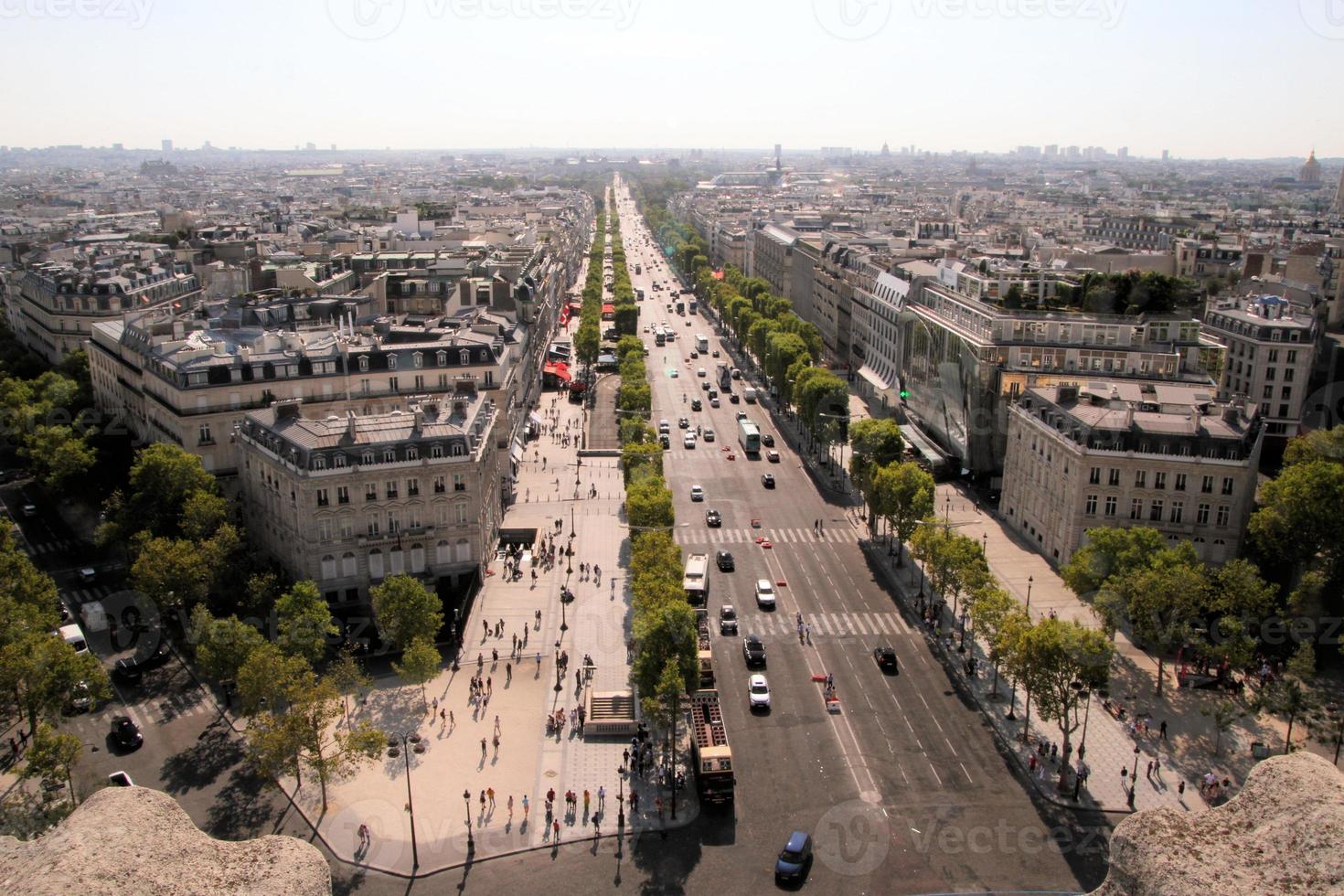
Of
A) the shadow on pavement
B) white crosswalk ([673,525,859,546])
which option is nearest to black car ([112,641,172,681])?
the shadow on pavement

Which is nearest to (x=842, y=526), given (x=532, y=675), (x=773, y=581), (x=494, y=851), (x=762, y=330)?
(x=773, y=581)

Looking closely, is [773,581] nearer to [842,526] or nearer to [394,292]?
[842,526]

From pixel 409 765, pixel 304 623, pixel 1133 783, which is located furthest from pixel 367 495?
pixel 1133 783

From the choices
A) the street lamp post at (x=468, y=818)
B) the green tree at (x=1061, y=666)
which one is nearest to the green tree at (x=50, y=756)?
the street lamp post at (x=468, y=818)

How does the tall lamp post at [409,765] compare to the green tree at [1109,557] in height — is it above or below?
below

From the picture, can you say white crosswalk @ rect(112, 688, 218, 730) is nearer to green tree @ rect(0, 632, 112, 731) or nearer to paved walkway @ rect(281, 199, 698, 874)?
green tree @ rect(0, 632, 112, 731)

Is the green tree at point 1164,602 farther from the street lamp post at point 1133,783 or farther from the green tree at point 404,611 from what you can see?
the green tree at point 404,611
